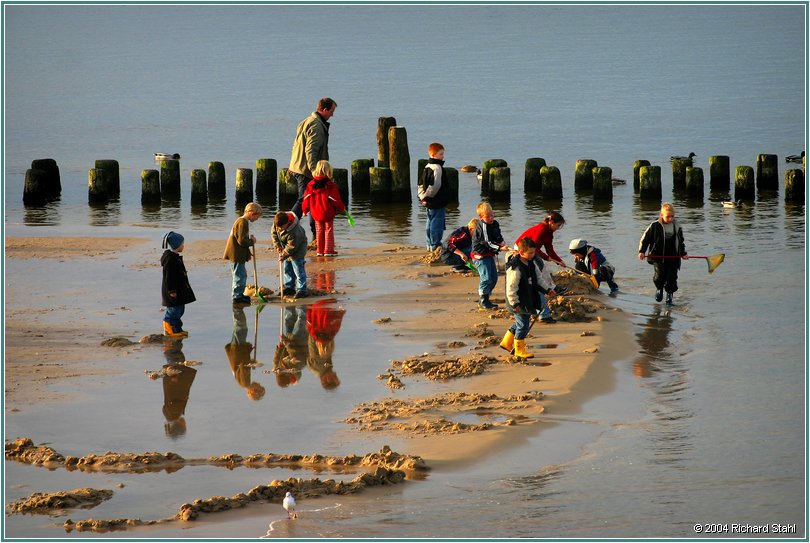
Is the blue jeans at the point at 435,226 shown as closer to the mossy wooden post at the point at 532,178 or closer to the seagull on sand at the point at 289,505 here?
the seagull on sand at the point at 289,505

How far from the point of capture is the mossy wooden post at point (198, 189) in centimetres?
2894

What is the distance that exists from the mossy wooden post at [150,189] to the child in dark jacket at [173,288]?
14.8 metres

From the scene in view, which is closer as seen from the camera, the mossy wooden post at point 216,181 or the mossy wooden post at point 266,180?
the mossy wooden post at point 266,180

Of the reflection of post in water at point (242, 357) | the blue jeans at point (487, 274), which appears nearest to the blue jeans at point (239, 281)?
the reflection of post in water at point (242, 357)

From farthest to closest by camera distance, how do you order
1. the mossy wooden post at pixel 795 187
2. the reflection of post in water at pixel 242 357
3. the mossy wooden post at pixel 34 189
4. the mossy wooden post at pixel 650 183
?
the mossy wooden post at pixel 34 189, the mossy wooden post at pixel 650 183, the mossy wooden post at pixel 795 187, the reflection of post in water at pixel 242 357

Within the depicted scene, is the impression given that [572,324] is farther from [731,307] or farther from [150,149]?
[150,149]

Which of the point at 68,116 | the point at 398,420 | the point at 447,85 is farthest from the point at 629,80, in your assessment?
the point at 398,420

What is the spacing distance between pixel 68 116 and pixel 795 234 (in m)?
47.1

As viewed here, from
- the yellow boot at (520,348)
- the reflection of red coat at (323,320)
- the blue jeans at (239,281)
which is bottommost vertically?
the yellow boot at (520,348)

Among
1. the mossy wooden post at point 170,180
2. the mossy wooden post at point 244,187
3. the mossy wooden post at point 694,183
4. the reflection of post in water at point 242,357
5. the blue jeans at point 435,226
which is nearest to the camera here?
the reflection of post in water at point 242,357

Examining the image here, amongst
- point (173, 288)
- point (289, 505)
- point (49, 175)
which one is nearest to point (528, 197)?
point (49, 175)

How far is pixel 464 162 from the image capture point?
42.6m

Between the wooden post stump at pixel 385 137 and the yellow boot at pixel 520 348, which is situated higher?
the wooden post stump at pixel 385 137

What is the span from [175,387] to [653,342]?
5.51 metres
